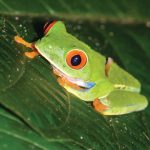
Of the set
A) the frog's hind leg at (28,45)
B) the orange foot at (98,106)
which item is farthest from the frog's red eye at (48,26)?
the orange foot at (98,106)

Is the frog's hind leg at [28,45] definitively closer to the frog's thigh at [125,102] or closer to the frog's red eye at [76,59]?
the frog's red eye at [76,59]

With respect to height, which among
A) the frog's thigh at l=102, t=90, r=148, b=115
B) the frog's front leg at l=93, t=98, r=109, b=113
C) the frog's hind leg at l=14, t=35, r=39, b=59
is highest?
the frog's hind leg at l=14, t=35, r=39, b=59

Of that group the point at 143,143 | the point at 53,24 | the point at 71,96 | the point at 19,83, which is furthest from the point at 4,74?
the point at 143,143

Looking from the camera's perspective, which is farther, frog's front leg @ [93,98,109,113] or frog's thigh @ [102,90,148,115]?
frog's thigh @ [102,90,148,115]

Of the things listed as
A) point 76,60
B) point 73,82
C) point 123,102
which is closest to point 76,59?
point 76,60

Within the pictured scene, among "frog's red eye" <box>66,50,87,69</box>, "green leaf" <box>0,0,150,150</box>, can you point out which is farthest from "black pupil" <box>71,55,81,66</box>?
"green leaf" <box>0,0,150,150</box>

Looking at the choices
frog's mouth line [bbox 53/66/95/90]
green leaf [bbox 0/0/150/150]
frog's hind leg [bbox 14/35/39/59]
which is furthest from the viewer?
frog's mouth line [bbox 53/66/95/90]

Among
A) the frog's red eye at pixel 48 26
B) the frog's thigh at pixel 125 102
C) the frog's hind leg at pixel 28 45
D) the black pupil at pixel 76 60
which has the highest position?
the frog's hind leg at pixel 28 45

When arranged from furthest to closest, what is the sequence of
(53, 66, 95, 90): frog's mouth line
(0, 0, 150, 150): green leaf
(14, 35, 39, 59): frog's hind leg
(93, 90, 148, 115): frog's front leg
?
(93, 90, 148, 115): frog's front leg → (53, 66, 95, 90): frog's mouth line → (14, 35, 39, 59): frog's hind leg → (0, 0, 150, 150): green leaf

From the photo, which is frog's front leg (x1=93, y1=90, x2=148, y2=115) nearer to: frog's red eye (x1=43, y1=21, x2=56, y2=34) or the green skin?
the green skin
